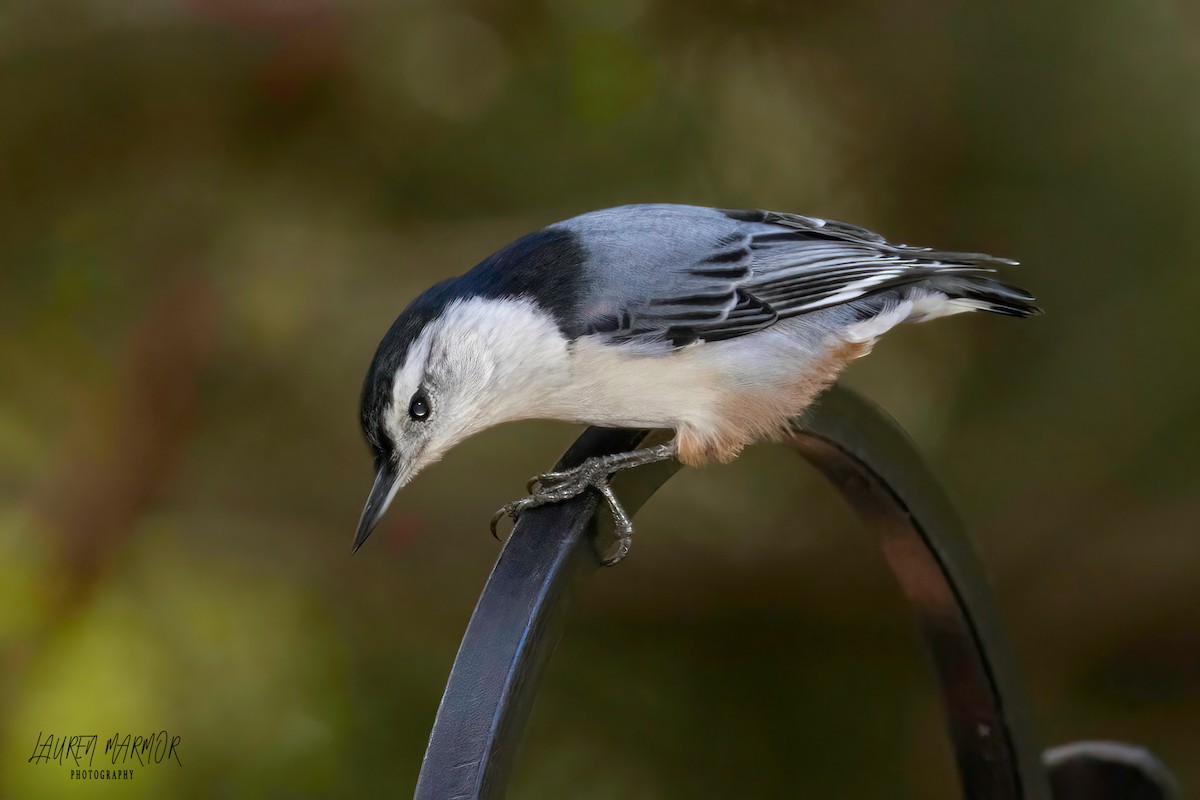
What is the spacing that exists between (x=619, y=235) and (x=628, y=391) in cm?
12

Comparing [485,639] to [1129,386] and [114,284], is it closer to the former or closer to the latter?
[114,284]

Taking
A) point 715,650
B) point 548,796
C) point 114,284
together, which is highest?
point 114,284

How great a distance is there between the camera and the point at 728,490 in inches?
66.0

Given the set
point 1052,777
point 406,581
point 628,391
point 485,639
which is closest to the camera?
point 485,639

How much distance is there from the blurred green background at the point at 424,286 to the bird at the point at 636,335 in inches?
26.1

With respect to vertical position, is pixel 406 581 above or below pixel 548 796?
above

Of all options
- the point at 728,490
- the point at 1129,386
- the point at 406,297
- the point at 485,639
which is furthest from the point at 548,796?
the point at 485,639

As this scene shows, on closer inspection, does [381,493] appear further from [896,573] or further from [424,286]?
[424,286]

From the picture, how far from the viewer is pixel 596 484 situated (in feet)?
2.52

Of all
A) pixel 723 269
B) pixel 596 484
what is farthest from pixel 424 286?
pixel 596 484

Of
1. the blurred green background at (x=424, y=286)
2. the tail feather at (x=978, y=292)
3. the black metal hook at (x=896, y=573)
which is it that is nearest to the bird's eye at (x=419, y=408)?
the black metal hook at (x=896, y=573)

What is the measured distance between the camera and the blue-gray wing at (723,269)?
0.86m

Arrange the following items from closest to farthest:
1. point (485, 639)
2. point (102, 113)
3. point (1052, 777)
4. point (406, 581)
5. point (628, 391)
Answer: point (485, 639)
point (628, 391)
point (1052, 777)
point (102, 113)
point (406, 581)

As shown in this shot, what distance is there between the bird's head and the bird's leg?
0.21 ft
